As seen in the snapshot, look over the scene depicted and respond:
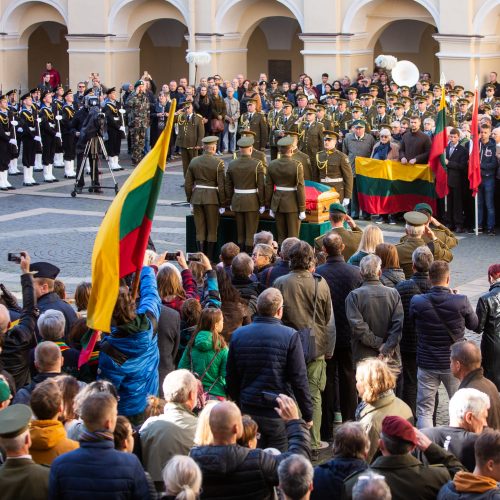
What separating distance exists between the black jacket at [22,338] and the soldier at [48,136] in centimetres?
1589

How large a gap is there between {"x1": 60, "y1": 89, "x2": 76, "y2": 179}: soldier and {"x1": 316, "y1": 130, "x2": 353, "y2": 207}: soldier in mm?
8684

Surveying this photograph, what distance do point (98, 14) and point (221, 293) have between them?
938 inches

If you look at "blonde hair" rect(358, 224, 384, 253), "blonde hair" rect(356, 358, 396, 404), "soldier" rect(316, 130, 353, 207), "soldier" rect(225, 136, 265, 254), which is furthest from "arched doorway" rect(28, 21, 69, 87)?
"blonde hair" rect(356, 358, 396, 404)

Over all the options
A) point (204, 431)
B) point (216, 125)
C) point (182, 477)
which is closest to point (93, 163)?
point (216, 125)

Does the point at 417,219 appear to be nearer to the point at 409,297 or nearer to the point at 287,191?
the point at 409,297

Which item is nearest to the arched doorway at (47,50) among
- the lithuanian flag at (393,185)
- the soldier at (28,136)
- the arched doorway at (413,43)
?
the arched doorway at (413,43)

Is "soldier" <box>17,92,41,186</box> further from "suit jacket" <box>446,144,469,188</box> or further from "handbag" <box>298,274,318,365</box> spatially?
"handbag" <box>298,274,318,365</box>

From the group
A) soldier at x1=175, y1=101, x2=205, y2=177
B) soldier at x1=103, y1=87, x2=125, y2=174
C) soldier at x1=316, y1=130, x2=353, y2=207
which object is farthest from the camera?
soldier at x1=103, y1=87, x2=125, y2=174

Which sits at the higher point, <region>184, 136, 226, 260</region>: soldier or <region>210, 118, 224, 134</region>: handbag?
<region>210, 118, 224, 134</region>: handbag

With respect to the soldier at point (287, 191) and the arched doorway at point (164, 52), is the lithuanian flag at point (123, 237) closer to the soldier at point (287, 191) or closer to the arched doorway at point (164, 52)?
the soldier at point (287, 191)

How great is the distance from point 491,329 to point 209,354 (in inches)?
97.0

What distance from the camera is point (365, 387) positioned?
7.42 m

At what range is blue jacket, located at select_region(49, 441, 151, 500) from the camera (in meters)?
5.96

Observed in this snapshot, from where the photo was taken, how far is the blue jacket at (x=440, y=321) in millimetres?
9281
